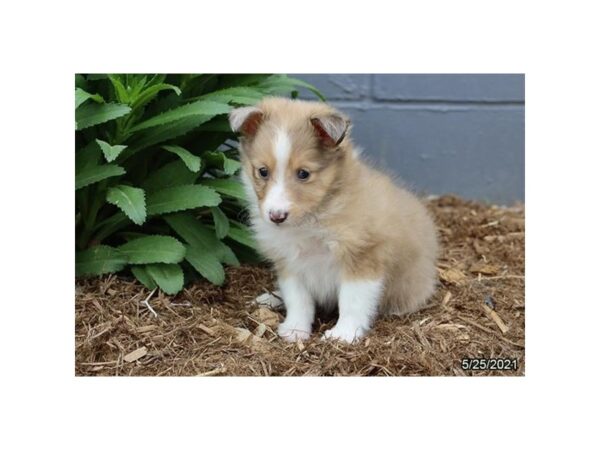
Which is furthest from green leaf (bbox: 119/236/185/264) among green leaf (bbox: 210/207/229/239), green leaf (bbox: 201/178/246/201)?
green leaf (bbox: 201/178/246/201)

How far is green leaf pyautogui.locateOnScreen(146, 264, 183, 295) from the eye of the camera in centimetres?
464

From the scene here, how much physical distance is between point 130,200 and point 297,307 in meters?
1.15

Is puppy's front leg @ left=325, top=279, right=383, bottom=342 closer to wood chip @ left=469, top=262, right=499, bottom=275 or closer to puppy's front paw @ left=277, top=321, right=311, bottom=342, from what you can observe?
puppy's front paw @ left=277, top=321, right=311, bottom=342

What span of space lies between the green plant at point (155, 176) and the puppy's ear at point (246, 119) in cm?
44

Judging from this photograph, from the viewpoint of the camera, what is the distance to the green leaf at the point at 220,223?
15.9 feet

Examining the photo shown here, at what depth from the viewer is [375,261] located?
4.34 meters

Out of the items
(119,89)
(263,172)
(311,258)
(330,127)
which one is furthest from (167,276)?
(330,127)

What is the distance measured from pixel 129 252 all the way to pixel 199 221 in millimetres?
535

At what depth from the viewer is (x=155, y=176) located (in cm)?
495

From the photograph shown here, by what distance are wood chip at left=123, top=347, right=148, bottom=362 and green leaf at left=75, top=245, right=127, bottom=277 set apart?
0.77 meters

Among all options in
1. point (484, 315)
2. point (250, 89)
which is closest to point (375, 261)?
point (484, 315)

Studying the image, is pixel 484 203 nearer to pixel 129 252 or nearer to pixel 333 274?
pixel 333 274

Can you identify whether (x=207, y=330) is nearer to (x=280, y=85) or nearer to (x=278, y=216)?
(x=278, y=216)

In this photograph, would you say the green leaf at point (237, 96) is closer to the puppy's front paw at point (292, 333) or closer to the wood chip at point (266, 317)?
the wood chip at point (266, 317)
